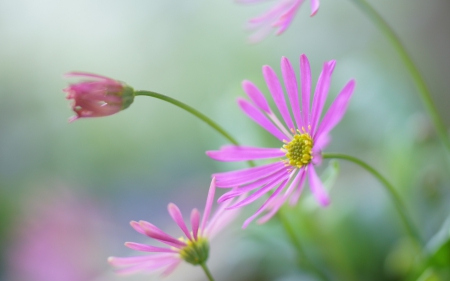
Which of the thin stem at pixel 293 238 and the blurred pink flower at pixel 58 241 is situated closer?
the thin stem at pixel 293 238

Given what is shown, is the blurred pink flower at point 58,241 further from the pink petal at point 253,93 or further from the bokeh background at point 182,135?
the pink petal at point 253,93

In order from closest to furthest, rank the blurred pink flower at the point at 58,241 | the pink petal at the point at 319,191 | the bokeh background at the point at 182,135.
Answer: the pink petal at the point at 319,191 → the bokeh background at the point at 182,135 → the blurred pink flower at the point at 58,241

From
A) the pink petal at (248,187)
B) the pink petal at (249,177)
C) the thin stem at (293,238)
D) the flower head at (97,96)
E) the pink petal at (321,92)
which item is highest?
the flower head at (97,96)

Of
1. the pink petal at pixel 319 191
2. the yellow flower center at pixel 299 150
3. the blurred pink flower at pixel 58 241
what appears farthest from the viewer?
the blurred pink flower at pixel 58 241

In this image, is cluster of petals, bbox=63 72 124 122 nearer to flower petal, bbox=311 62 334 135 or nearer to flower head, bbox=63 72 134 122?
flower head, bbox=63 72 134 122

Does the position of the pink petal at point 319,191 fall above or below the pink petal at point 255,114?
below

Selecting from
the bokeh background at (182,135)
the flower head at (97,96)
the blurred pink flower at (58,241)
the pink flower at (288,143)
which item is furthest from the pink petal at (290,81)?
the blurred pink flower at (58,241)

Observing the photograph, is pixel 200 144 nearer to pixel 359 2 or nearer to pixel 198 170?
pixel 198 170
